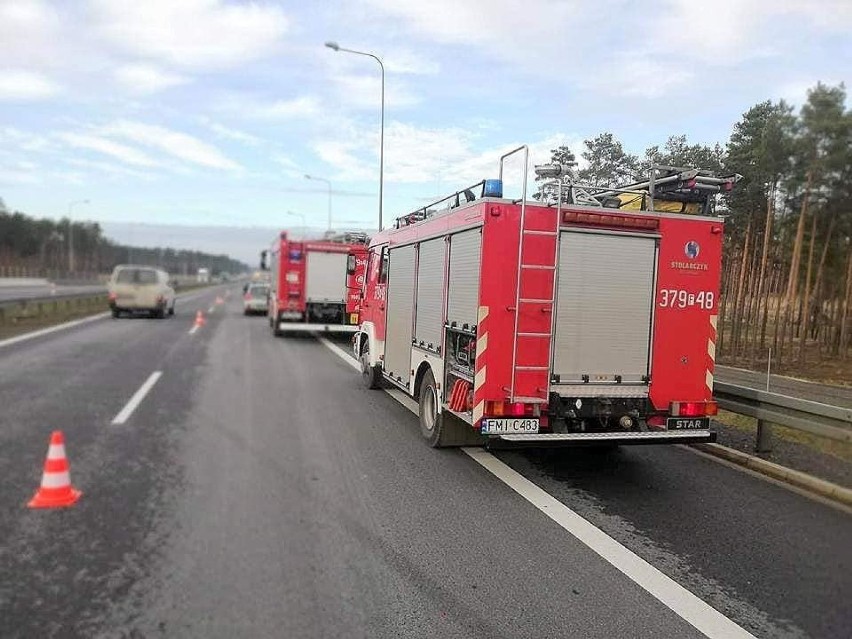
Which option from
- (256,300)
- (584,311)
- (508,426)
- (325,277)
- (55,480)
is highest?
(325,277)

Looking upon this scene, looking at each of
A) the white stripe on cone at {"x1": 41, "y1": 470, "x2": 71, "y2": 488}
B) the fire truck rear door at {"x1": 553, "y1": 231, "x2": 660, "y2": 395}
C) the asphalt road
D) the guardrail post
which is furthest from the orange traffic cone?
the guardrail post

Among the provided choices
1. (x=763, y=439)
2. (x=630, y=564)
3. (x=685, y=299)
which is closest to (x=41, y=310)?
(x=685, y=299)

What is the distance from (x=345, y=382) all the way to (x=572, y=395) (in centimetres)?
637

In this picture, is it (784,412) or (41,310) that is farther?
(41,310)

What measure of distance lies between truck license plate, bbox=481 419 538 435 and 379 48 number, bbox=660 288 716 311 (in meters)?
1.73

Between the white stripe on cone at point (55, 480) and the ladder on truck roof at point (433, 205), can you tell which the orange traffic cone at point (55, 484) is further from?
the ladder on truck roof at point (433, 205)

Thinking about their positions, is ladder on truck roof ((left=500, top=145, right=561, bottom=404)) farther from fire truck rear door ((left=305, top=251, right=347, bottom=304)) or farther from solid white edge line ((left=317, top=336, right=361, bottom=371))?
fire truck rear door ((left=305, top=251, right=347, bottom=304))

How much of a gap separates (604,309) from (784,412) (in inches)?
85.4

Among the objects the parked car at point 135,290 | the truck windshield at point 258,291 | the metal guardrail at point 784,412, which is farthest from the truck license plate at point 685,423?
the truck windshield at point 258,291

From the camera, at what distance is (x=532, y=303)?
5992 millimetres

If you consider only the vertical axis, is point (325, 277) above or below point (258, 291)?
above

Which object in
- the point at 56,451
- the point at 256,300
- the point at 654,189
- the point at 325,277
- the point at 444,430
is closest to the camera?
the point at 56,451

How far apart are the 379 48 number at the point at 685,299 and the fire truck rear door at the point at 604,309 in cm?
13

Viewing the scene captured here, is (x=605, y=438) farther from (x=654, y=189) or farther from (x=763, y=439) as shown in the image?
(x=654, y=189)
